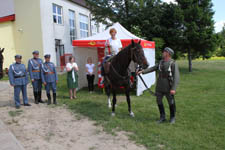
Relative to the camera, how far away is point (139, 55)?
4.51m

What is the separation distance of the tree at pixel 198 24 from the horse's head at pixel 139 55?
12822mm

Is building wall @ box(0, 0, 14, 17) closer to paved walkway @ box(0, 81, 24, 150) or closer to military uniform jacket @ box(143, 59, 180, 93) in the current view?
paved walkway @ box(0, 81, 24, 150)

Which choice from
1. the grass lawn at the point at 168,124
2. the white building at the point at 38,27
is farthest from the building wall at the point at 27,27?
the grass lawn at the point at 168,124

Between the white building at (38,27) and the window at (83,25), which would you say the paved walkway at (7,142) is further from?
the window at (83,25)

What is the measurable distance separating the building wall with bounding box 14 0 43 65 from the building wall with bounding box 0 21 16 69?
0.53 m

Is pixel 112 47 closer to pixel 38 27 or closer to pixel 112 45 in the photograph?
pixel 112 45

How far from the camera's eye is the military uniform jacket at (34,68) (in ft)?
21.7

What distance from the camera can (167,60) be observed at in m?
4.38

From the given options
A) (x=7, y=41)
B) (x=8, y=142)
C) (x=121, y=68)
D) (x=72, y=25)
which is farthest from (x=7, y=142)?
(x=72, y=25)

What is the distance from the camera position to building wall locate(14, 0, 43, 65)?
1700 cm

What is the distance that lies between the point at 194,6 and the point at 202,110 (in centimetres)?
1342

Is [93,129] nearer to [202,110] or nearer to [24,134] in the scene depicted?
[24,134]

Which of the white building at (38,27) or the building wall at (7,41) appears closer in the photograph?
the white building at (38,27)

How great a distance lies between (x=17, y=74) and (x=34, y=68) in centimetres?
65
